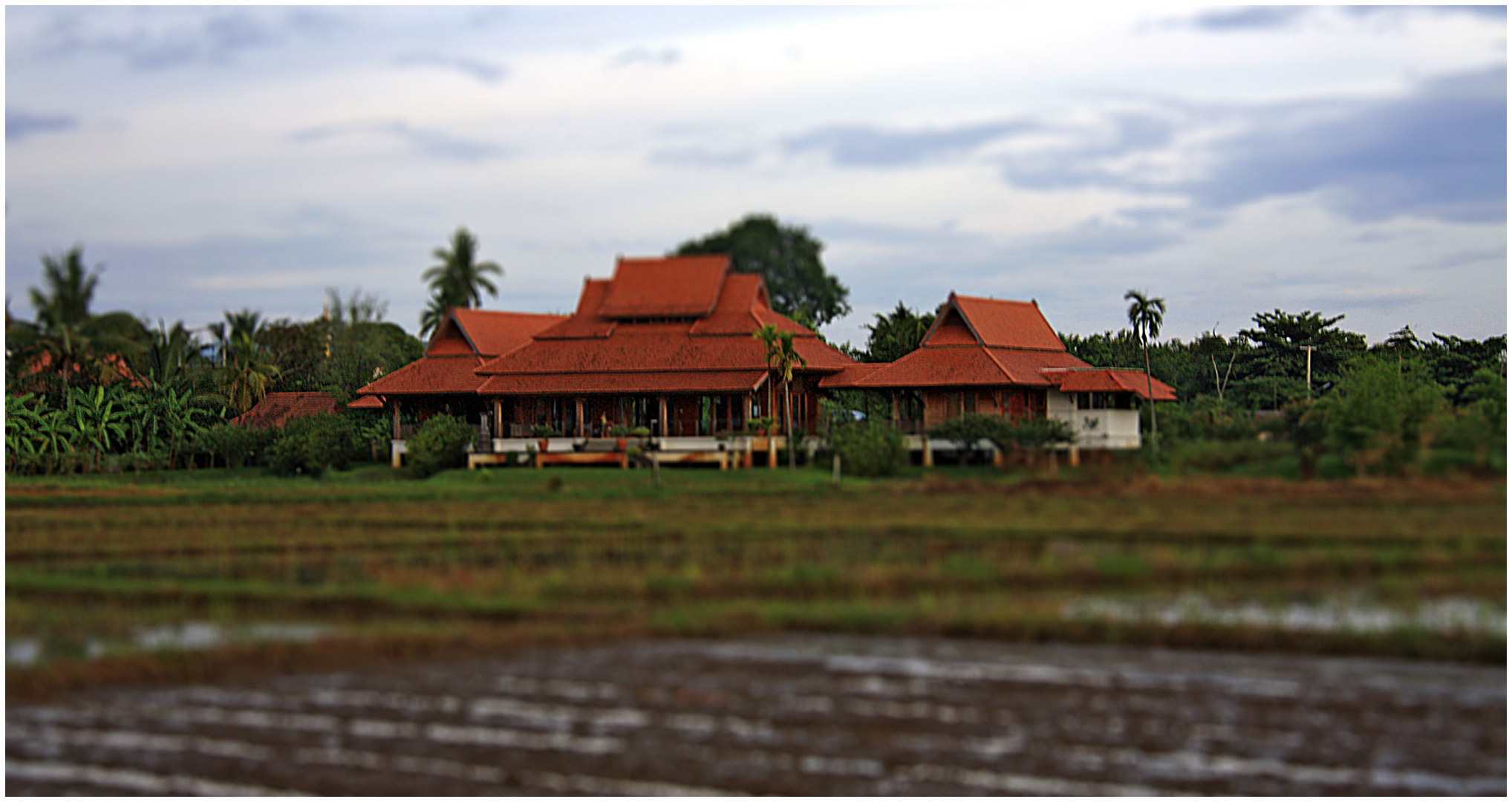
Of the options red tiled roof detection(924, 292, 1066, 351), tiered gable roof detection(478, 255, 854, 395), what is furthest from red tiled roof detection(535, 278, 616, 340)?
red tiled roof detection(924, 292, 1066, 351)

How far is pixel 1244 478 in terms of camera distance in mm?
24203

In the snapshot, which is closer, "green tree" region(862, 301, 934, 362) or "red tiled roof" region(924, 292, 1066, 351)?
"red tiled roof" region(924, 292, 1066, 351)

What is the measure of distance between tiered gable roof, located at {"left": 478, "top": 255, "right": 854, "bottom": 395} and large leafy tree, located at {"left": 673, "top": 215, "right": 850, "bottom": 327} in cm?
2321

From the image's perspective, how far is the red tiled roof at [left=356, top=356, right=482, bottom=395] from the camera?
35.5m

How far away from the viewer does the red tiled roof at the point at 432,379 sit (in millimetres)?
35500

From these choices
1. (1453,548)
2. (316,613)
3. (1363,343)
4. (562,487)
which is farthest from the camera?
(1363,343)

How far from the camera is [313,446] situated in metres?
33.2

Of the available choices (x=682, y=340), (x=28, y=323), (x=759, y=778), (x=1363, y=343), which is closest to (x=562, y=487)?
(x=682, y=340)

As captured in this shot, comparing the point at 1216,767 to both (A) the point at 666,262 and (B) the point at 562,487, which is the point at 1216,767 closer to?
(B) the point at 562,487

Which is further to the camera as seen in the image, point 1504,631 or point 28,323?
point 28,323

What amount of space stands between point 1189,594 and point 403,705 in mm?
9427

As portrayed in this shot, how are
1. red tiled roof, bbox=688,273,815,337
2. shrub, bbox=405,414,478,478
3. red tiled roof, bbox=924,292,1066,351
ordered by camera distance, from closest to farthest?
1. shrub, bbox=405,414,478,478
2. red tiled roof, bbox=924,292,1066,351
3. red tiled roof, bbox=688,273,815,337

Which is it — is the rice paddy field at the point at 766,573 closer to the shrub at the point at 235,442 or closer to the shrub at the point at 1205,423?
the shrub at the point at 1205,423

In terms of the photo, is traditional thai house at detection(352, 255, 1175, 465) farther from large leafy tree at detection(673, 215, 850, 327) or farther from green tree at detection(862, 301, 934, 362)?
large leafy tree at detection(673, 215, 850, 327)
